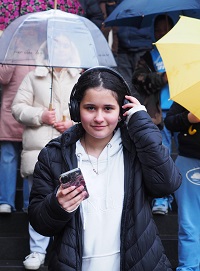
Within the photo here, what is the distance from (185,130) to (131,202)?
88.7 inches

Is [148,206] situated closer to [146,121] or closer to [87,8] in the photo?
[146,121]

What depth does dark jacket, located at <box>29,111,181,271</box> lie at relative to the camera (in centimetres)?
364

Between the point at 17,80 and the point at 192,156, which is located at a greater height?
the point at 17,80

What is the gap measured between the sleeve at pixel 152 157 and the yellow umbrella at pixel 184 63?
3.56 ft

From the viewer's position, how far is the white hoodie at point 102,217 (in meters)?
3.68

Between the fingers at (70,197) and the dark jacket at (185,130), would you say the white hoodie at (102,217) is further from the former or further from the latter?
the dark jacket at (185,130)

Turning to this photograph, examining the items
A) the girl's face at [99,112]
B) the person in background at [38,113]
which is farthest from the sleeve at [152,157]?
the person in background at [38,113]

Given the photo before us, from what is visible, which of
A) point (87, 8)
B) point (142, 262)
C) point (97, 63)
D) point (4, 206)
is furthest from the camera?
point (87, 8)

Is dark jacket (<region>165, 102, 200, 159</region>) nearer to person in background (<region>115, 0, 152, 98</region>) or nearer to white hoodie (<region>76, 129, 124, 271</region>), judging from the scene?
white hoodie (<region>76, 129, 124, 271</region>)

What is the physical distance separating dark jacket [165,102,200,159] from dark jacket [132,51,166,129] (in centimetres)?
101

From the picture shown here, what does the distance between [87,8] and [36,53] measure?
3026mm

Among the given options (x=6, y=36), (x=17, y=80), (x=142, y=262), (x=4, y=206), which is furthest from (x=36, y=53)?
(x=142, y=262)

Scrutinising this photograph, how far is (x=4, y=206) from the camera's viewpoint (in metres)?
7.16

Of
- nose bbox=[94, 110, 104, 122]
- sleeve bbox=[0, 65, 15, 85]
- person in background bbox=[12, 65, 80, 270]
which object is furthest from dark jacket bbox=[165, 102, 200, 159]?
nose bbox=[94, 110, 104, 122]
